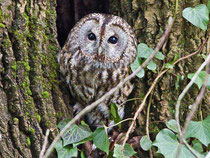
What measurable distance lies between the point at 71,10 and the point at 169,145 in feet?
4.79

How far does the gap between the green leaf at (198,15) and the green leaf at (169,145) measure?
69 cm

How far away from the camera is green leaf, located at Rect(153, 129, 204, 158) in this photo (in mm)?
1807

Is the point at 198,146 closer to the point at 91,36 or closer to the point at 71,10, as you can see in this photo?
the point at 91,36

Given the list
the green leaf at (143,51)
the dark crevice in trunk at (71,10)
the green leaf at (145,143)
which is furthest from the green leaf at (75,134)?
the dark crevice in trunk at (71,10)

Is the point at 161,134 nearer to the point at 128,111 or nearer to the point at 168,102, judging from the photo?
the point at 168,102

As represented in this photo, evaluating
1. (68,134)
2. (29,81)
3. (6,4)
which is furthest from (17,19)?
(68,134)

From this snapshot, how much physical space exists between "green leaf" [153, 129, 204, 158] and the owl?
43 cm

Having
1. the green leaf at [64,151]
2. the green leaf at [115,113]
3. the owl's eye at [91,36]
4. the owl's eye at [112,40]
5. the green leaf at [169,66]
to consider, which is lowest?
the green leaf at [64,151]

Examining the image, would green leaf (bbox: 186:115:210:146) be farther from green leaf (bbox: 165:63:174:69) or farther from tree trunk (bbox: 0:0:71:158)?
tree trunk (bbox: 0:0:71:158)

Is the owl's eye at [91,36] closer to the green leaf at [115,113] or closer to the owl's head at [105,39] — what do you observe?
the owl's head at [105,39]

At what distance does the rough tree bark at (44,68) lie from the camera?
1.81 meters

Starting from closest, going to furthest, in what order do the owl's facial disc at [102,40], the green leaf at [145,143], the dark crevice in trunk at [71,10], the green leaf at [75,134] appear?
the green leaf at [75,134], the green leaf at [145,143], the owl's facial disc at [102,40], the dark crevice in trunk at [71,10]

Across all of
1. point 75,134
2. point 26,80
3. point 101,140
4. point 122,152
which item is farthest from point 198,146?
point 26,80

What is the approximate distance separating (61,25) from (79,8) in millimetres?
213
